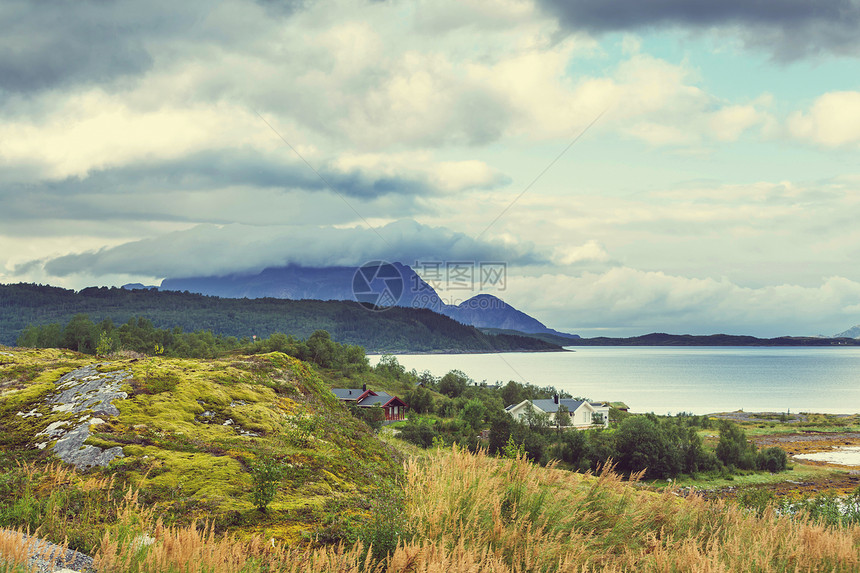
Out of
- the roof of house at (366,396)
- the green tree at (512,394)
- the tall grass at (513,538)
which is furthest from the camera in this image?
the green tree at (512,394)

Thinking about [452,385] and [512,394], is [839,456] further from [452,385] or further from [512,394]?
[452,385]

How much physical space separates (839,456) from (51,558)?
323ft

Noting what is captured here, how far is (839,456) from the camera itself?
256 ft

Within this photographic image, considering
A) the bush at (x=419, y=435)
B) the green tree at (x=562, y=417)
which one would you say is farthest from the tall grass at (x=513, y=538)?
the green tree at (x=562, y=417)

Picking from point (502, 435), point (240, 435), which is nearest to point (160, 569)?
point (240, 435)

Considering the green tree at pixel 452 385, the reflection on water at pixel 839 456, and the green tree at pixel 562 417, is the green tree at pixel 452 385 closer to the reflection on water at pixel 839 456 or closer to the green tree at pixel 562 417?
the green tree at pixel 562 417

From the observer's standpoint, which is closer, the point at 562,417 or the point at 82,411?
the point at 82,411

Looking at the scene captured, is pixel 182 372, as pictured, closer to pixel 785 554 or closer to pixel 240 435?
pixel 240 435

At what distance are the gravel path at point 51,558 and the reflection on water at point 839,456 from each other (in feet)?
295

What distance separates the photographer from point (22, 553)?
143 inches

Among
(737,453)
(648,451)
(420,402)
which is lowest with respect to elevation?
(737,453)

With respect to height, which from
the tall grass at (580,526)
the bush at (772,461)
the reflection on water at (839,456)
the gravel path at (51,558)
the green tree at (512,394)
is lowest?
the reflection on water at (839,456)

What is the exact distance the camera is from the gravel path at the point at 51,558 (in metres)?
3.91

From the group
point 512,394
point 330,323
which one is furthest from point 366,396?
point 330,323
